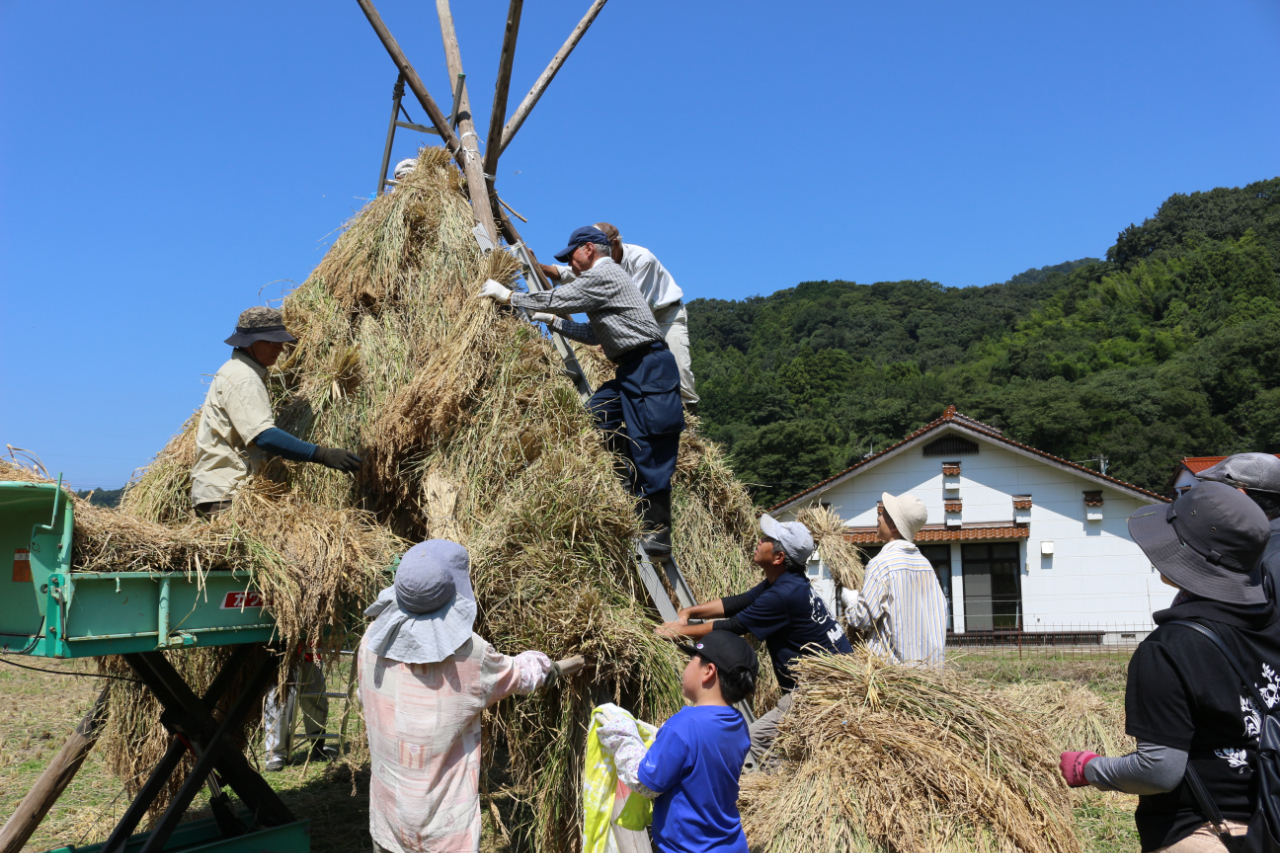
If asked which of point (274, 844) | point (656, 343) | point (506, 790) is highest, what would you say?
point (656, 343)

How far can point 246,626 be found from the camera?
12.2ft

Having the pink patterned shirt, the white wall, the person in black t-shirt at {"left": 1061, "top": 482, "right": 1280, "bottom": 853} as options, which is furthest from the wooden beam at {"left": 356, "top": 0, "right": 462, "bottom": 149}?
the white wall

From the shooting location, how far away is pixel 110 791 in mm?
6199

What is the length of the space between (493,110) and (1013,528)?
1992 centimetres

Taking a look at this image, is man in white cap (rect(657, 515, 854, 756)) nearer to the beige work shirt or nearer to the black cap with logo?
the black cap with logo

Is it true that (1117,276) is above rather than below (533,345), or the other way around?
above

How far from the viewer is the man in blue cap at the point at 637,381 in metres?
4.43

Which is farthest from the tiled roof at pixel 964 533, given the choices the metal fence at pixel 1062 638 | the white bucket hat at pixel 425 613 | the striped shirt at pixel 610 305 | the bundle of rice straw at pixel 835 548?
the white bucket hat at pixel 425 613

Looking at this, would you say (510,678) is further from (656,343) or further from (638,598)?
(656,343)

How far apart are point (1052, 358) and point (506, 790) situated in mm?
60141

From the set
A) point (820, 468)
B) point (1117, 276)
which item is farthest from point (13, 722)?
point (1117, 276)

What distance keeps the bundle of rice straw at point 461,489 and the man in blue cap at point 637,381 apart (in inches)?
8.5

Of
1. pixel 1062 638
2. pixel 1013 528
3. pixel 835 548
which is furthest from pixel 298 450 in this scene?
pixel 1013 528

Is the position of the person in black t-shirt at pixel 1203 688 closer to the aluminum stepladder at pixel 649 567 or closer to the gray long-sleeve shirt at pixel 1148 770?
the gray long-sleeve shirt at pixel 1148 770
